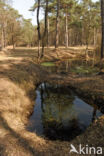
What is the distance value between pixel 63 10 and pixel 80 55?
1227 centimetres

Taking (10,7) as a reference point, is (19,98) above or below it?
below

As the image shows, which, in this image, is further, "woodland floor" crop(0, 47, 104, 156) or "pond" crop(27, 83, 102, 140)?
"pond" crop(27, 83, 102, 140)

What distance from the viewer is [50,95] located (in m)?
9.30

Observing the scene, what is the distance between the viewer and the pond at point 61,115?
542 centimetres

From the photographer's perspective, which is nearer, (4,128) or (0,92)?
(4,128)

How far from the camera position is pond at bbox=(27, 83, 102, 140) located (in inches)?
214

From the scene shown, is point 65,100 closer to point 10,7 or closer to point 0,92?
point 0,92

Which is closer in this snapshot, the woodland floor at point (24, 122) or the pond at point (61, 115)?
the woodland floor at point (24, 122)

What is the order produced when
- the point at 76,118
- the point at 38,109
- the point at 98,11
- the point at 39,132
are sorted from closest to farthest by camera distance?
the point at 39,132, the point at 76,118, the point at 38,109, the point at 98,11

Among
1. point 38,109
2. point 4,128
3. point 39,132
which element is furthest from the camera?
point 38,109

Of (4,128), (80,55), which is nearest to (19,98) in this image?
(4,128)

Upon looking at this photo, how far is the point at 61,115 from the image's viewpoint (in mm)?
6652

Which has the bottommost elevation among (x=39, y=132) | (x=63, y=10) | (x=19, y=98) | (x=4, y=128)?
(x=39, y=132)

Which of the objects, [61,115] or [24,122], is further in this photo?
[61,115]
